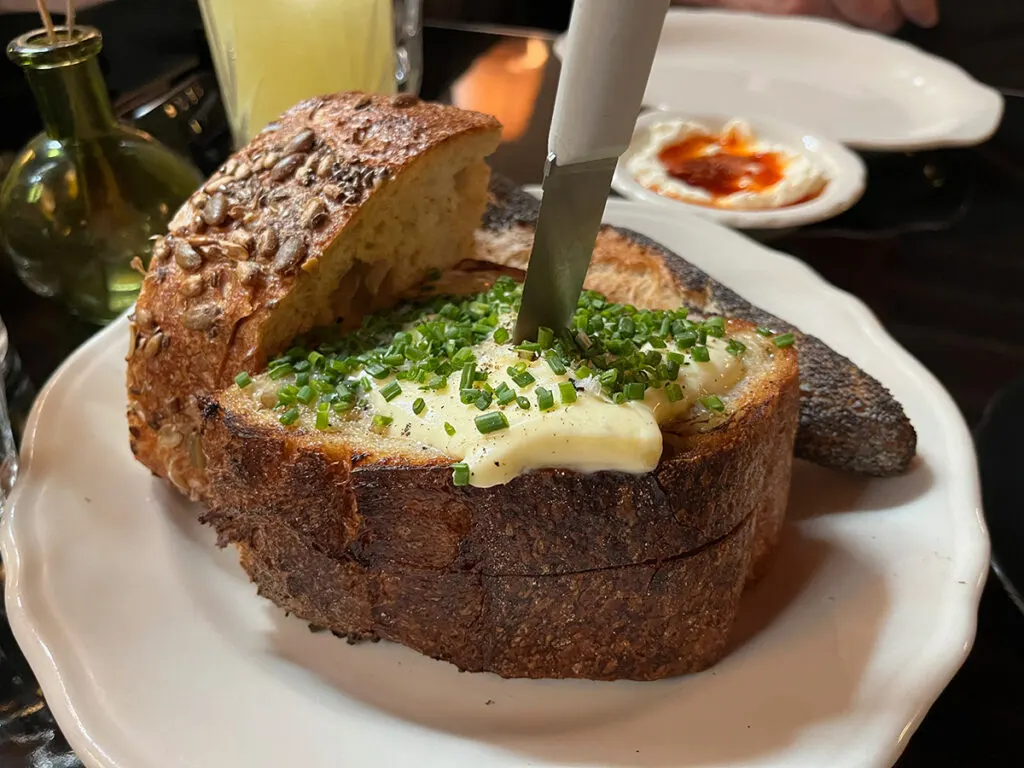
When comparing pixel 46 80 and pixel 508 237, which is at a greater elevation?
pixel 46 80

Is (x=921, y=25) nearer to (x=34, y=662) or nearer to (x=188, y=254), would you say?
(x=188, y=254)

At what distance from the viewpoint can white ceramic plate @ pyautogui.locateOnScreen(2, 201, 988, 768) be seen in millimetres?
1079

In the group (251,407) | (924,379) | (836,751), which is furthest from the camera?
(924,379)

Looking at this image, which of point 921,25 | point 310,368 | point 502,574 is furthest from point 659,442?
point 921,25

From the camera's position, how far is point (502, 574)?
3.85ft

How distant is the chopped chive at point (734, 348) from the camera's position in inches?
52.7

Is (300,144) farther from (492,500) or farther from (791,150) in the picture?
(791,150)

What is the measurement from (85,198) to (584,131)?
1410mm

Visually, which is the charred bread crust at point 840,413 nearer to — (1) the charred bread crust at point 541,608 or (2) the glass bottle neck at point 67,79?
(1) the charred bread crust at point 541,608

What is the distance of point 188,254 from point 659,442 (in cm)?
89

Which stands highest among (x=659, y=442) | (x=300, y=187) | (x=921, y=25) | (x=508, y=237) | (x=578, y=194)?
(x=578, y=194)

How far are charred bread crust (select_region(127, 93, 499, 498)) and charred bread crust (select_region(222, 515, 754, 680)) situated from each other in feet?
0.93

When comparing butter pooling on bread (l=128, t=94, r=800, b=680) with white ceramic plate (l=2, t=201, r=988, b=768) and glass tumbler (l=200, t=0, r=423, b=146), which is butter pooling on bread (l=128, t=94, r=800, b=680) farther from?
glass tumbler (l=200, t=0, r=423, b=146)

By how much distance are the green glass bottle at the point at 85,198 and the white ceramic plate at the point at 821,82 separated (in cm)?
215
